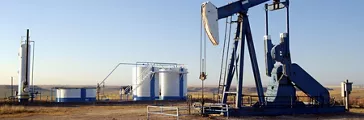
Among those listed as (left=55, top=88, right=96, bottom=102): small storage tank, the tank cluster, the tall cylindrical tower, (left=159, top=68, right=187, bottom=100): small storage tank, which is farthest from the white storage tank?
the tall cylindrical tower

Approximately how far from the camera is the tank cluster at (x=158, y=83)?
1332 inches

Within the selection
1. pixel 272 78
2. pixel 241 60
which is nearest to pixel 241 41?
pixel 241 60

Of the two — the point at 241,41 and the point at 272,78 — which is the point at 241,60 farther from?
the point at 272,78

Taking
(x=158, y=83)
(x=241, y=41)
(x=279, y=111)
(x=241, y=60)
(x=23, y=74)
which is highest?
(x=241, y=41)

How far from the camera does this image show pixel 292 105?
16.8m

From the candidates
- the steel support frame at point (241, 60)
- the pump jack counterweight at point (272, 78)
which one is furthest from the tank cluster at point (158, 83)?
the steel support frame at point (241, 60)

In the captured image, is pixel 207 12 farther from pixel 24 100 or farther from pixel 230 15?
pixel 24 100

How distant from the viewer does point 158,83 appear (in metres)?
34.8

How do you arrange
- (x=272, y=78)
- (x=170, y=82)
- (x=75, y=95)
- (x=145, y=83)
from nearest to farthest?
1. (x=272, y=78)
2. (x=75, y=95)
3. (x=145, y=83)
4. (x=170, y=82)

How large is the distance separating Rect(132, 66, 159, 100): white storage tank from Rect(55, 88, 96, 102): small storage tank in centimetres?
372

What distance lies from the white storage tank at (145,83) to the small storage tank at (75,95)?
12.2 feet

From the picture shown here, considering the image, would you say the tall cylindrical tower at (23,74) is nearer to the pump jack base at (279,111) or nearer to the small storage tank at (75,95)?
the small storage tank at (75,95)

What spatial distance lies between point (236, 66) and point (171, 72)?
62.2 ft

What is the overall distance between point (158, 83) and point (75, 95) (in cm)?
682
